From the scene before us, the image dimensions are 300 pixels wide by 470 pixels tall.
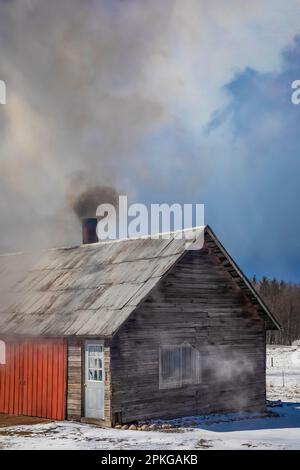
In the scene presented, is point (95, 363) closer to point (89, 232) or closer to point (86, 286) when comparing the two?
point (86, 286)

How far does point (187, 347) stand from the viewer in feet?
73.6

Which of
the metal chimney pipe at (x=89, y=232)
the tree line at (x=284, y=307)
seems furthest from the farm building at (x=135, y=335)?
the tree line at (x=284, y=307)

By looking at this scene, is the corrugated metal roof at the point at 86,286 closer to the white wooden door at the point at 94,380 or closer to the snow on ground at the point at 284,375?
the white wooden door at the point at 94,380

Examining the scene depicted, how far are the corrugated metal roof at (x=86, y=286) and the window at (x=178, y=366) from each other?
2.38 meters

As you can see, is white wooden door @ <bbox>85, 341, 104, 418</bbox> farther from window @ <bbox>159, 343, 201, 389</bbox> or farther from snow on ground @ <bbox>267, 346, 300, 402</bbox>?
snow on ground @ <bbox>267, 346, 300, 402</bbox>

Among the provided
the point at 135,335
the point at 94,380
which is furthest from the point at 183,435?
the point at 135,335

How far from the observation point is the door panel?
2125 cm

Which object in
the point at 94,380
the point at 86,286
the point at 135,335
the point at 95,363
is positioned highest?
the point at 86,286

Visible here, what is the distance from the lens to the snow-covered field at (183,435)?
16172 millimetres

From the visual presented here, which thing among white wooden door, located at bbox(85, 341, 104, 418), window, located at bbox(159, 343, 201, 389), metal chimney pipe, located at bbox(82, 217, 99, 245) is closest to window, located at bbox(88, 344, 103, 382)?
white wooden door, located at bbox(85, 341, 104, 418)

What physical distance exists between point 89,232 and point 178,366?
29.2 ft

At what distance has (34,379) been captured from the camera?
72.4ft
